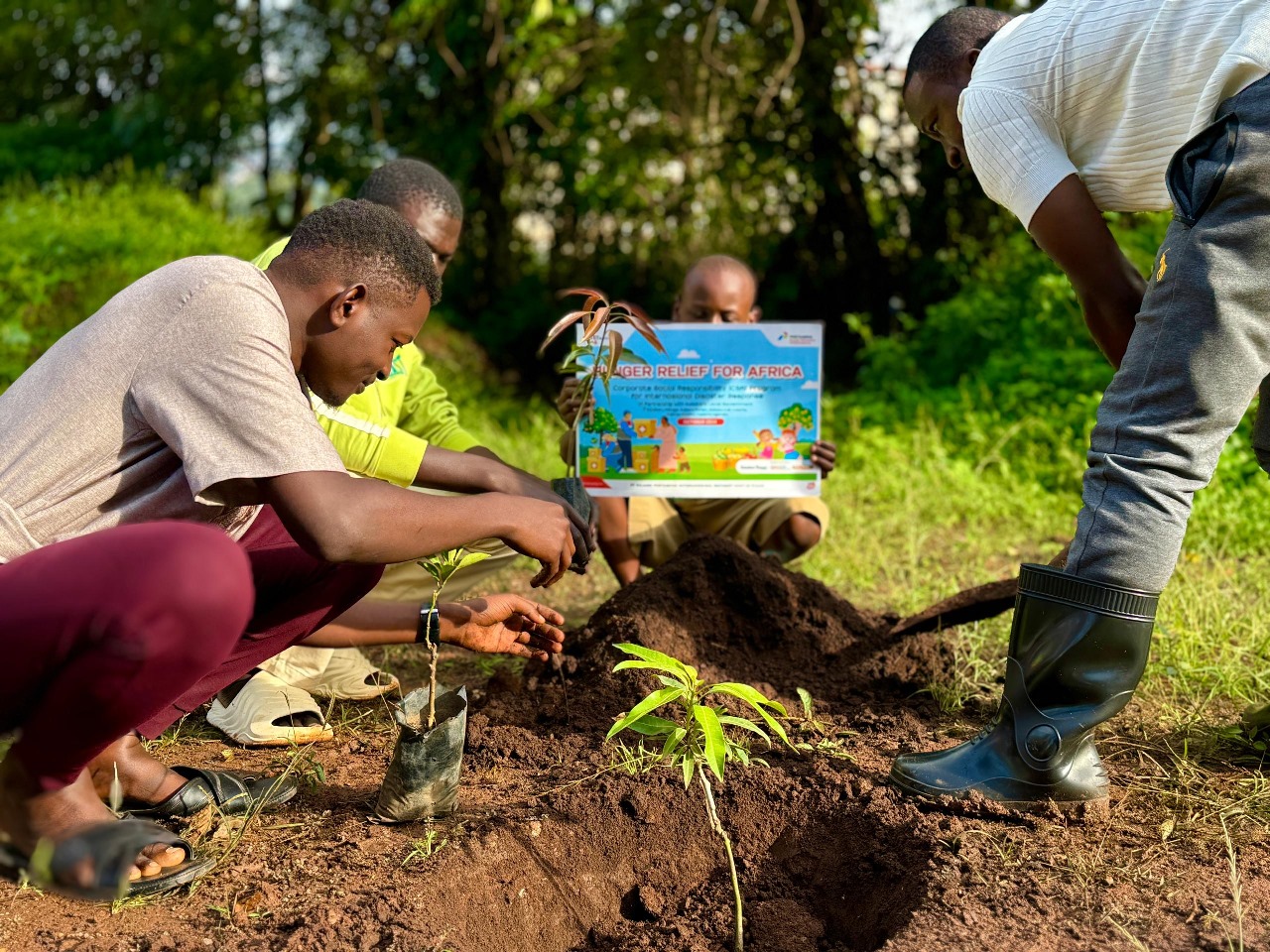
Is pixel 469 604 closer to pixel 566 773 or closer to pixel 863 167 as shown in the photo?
pixel 566 773

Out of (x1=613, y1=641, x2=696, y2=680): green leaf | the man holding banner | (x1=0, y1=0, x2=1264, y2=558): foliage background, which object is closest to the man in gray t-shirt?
(x1=613, y1=641, x2=696, y2=680): green leaf

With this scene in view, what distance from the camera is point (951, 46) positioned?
2.69 metres

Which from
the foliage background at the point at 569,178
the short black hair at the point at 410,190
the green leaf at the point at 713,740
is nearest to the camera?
the green leaf at the point at 713,740

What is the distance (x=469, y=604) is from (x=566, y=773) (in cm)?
42

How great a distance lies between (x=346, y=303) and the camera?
2225 millimetres

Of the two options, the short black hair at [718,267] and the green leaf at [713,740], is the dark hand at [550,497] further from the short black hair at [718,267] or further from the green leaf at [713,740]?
the short black hair at [718,267]

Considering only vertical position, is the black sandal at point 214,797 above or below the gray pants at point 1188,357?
below

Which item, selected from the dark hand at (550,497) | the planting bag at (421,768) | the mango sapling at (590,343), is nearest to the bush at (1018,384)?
the mango sapling at (590,343)

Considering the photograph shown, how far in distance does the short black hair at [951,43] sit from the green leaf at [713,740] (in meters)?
1.64

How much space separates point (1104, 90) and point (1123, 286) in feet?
1.28

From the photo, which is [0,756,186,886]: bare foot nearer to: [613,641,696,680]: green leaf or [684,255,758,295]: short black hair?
[613,641,696,680]: green leaf

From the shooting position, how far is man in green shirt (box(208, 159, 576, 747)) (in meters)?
2.85

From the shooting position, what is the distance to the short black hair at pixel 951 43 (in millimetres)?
2684

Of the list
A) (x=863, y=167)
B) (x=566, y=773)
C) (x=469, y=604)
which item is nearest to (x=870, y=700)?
(x=566, y=773)
